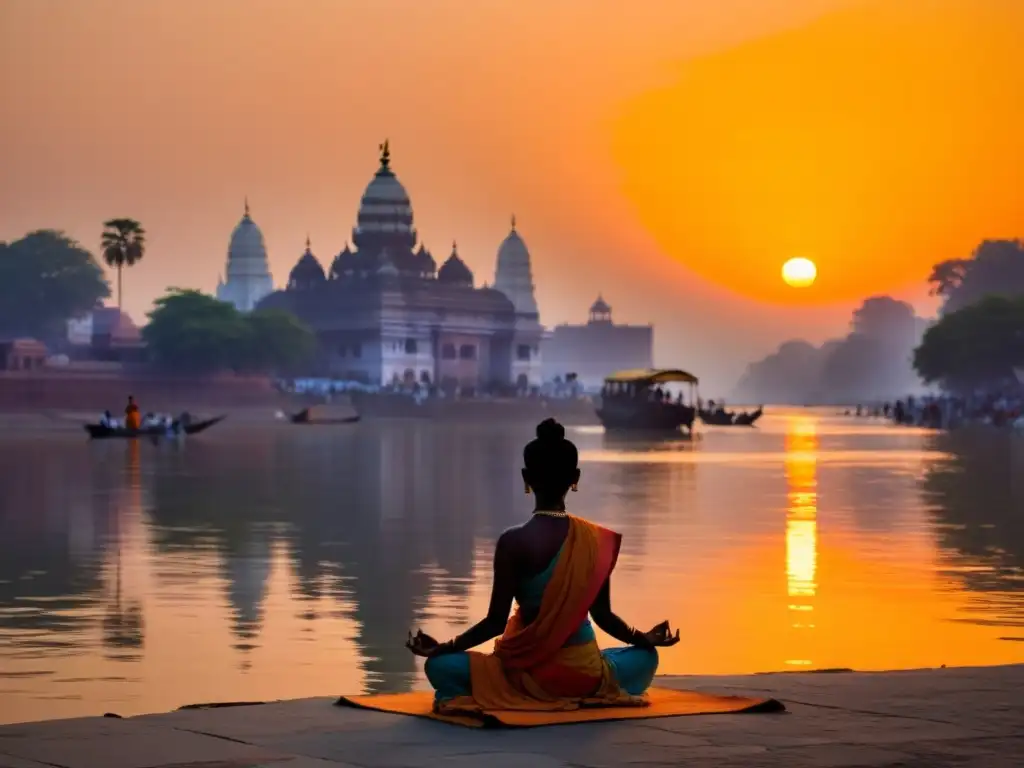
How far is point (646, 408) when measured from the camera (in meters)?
74.8

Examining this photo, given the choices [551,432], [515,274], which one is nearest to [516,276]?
[515,274]

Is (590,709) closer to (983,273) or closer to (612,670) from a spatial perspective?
(612,670)

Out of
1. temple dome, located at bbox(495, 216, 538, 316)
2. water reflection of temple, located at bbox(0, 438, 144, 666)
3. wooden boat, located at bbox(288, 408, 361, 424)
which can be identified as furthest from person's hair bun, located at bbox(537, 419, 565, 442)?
temple dome, located at bbox(495, 216, 538, 316)

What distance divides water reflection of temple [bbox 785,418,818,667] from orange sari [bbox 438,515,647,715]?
3982 millimetres

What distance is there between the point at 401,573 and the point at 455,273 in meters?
131

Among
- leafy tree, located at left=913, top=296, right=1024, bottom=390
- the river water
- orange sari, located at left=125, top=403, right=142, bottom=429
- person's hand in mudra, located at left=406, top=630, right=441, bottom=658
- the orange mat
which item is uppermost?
leafy tree, located at left=913, top=296, right=1024, bottom=390

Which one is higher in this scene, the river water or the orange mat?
the orange mat

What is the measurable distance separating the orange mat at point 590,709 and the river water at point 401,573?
2337 mm

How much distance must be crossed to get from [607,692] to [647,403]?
222 ft

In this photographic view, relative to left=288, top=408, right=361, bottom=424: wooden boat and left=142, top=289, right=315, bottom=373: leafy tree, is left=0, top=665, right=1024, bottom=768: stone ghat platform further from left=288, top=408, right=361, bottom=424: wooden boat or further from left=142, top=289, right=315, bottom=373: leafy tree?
left=142, top=289, right=315, bottom=373: leafy tree

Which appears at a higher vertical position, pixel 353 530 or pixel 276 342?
pixel 276 342

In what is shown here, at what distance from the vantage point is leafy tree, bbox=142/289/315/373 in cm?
10344

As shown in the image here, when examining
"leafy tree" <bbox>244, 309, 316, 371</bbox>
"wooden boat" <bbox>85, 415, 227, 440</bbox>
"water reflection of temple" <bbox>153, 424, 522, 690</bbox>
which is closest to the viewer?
"water reflection of temple" <bbox>153, 424, 522, 690</bbox>

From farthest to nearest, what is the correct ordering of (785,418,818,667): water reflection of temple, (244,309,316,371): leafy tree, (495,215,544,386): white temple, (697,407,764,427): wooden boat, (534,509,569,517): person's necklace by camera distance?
1. (495,215,544,386): white temple
2. (244,309,316,371): leafy tree
3. (697,407,764,427): wooden boat
4. (785,418,818,667): water reflection of temple
5. (534,509,569,517): person's necklace
